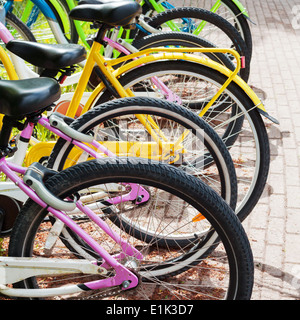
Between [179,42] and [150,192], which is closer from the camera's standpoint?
[150,192]

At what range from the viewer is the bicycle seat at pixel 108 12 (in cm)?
287

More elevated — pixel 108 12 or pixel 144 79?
pixel 108 12

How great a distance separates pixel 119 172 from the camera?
85.4 inches

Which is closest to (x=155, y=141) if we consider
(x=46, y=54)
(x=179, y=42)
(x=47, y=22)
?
(x=179, y=42)

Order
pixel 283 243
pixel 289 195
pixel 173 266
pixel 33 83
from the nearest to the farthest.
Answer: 1. pixel 33 83
2. pixel 173 266
3. pixel 283 243
4. pixel 289 195

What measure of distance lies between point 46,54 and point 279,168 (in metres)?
2.47

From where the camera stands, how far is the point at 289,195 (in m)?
3.88

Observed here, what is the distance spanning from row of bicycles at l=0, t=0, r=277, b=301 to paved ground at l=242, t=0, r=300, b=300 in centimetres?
25

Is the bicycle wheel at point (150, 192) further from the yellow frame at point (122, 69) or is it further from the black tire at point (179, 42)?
the black tire at point (179, 42)

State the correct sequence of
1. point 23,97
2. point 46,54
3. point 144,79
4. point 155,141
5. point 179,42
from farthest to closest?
point 179,42
point 155,141
point 144,79
point 46,54
point 23,97

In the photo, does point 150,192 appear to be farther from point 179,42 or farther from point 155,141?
point 179,42
